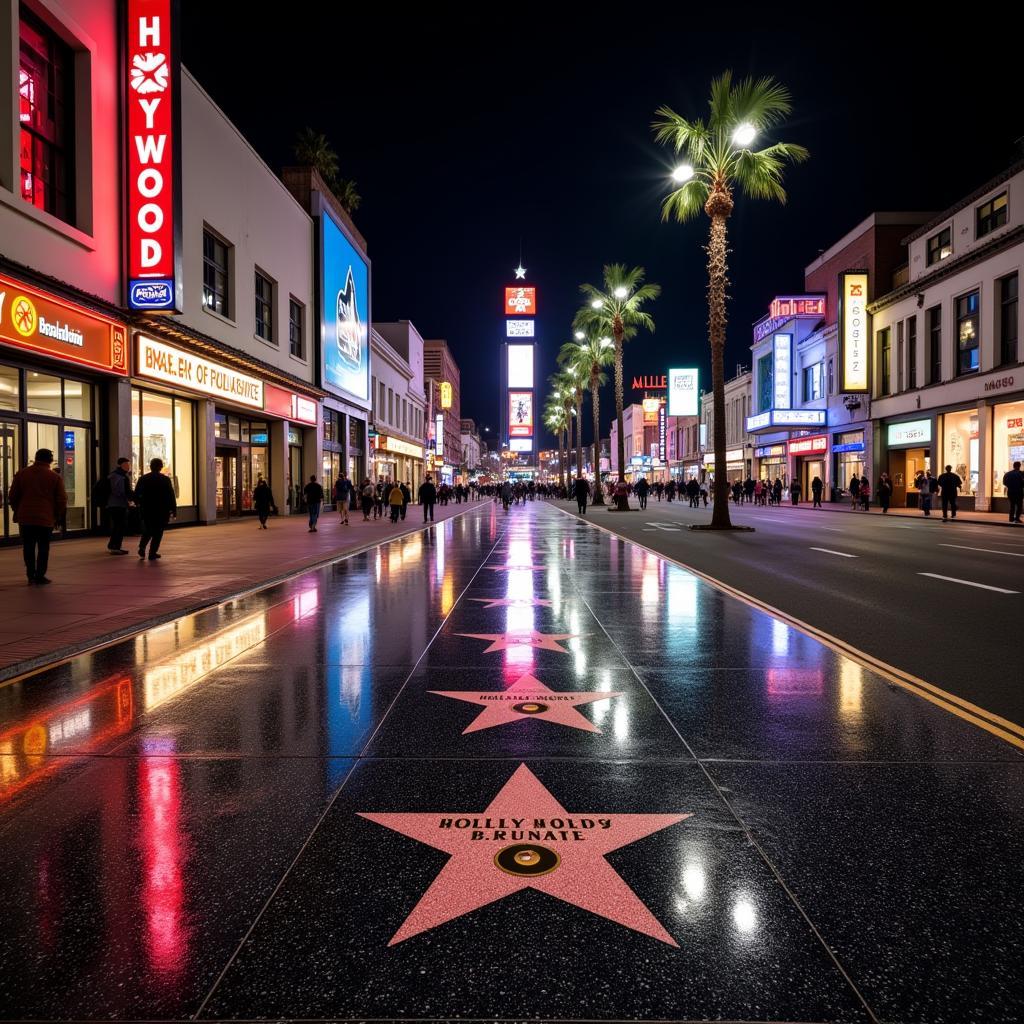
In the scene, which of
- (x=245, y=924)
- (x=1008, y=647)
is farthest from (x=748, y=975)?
(x=1008, y=647)

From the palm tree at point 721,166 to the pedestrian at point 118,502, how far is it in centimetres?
1735

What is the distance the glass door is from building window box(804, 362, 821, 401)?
50.7m

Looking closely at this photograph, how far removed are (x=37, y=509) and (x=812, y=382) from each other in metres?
54.4

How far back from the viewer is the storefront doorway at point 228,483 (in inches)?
1150

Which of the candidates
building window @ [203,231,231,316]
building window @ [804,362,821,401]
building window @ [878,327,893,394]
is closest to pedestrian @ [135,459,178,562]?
building window @ [203,231,231,316]

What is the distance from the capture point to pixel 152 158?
19.9 metres

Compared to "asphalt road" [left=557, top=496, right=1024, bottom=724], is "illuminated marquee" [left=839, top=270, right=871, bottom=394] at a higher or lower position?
higher

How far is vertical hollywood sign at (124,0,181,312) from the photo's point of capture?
19.8 meters

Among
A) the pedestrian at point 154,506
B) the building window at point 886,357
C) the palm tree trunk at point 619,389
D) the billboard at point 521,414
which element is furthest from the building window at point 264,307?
the billboard at point 521,414

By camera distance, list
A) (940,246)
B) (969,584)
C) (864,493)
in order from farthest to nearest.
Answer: (940,246)
(864,493)
(969,584)

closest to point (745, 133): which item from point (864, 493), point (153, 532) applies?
point (153, 532)

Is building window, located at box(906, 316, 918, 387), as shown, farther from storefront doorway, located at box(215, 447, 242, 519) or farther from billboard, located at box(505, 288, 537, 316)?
billboard, located at box(505, 288, 537, 316)

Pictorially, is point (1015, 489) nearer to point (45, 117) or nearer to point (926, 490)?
point (926, 490)

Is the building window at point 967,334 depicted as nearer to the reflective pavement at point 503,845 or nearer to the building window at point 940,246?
the building window at point 940,246
